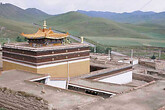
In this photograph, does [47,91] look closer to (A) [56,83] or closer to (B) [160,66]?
(A) [56,83]

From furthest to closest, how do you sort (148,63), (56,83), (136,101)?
(148,63), (56,83), (136,101)

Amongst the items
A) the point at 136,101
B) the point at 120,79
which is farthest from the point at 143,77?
the point at 136,101

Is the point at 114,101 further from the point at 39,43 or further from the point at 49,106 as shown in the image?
the point at 39,43

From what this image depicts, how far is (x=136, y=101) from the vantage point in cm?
1252

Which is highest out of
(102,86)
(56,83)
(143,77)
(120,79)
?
(56,83)

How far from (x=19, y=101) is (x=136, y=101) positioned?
761cm

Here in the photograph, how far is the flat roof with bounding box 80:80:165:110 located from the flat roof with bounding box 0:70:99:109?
0.86m

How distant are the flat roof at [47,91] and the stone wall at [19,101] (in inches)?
21.8

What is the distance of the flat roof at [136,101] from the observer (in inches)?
450

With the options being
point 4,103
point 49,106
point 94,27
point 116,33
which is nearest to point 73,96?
point 49,106

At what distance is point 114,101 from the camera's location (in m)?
12.4

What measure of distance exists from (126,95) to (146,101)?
1473 millimetres

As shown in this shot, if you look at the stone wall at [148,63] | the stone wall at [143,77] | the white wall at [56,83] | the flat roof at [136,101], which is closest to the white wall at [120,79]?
the stone wall at [143,77]

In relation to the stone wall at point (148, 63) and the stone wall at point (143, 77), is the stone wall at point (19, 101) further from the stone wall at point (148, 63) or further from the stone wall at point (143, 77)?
the stone wall at point (148, 63)
